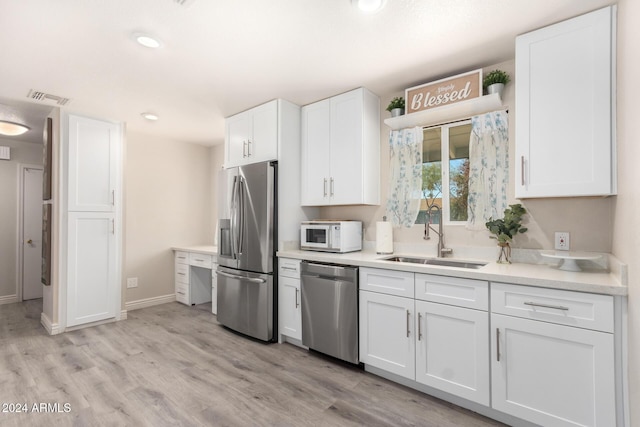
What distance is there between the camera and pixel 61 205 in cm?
341

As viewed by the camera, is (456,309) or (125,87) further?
(125,87)

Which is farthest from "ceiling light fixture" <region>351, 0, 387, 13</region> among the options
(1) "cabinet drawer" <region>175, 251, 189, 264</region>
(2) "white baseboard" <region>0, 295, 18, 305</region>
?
(2) "white baseboard" <region>0, 295, 18, 305</region>

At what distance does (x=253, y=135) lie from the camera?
11.2ft

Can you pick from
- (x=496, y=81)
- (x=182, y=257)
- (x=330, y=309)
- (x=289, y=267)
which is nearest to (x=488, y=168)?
(x=496, y=81)

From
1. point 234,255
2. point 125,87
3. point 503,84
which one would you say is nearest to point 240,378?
point 234,255

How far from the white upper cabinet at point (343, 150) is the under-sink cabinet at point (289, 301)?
70cm

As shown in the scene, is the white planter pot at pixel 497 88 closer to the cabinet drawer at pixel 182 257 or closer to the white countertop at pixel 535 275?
the white countertop at pixel 535 275

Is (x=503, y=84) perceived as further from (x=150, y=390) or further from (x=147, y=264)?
(x=147, y=264)

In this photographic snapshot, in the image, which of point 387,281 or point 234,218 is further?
point 234,218

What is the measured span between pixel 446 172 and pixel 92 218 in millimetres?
3834

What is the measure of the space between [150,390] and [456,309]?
7.25 feet

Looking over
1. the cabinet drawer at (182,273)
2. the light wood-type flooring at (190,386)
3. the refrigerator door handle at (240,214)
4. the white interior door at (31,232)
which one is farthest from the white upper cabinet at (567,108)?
the white interior door at (31,232)

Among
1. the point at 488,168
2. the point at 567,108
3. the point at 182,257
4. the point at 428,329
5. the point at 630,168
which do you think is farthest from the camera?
the point at 182,257

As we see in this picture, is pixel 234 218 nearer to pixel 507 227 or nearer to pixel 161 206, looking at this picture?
pixel 161 206
